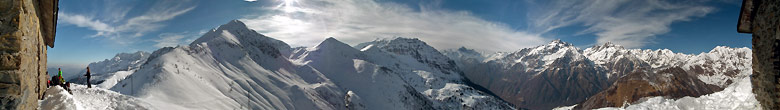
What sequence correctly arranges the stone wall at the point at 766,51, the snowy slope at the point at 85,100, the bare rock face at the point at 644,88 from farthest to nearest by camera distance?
the bare rock face at the point at 644,88 < the snowy slope at the point at 85,100 < the stone wall at the point at 766,51

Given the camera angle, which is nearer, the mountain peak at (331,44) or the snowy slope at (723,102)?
the snowy slope at (723,102)

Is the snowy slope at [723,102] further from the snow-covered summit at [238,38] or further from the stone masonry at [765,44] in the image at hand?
the snow-covered summit at [238,38]

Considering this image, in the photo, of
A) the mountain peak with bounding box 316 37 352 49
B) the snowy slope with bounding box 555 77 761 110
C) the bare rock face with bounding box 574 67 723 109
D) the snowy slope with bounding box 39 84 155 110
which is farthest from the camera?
the bare rock face with bounding box 574 67 723 109

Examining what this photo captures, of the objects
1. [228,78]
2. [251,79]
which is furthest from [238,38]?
[228,78]

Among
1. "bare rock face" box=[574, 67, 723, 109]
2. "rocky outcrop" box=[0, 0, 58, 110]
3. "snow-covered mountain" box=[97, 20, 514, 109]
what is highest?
"rocky outcrop" box=[0, 0, 58, 110]

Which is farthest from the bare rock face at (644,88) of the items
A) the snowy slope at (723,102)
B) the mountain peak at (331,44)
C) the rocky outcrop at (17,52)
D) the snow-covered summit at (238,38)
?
the rocky outcrop at (17,52)

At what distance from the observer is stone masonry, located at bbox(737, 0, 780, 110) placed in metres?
7.96

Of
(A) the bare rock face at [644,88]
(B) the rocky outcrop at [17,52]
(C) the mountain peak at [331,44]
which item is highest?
(C) the mountain peak at [331,44]

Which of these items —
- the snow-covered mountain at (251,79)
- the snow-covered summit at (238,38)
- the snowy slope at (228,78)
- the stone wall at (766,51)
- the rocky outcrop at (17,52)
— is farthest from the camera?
the snow-covered summit at (238,38)

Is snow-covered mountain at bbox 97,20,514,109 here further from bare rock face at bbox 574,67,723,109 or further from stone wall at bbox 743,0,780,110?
bare rock face at bbox 574,67,723,109

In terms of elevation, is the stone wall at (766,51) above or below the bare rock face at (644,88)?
above

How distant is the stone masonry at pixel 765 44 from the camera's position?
7.96 metres

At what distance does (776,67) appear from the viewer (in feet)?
26.3

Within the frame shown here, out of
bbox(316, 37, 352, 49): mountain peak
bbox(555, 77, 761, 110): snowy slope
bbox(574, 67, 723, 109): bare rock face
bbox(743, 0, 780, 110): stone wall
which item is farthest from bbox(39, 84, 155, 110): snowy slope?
bbox(574, 67, 723, 109): bare rock face
